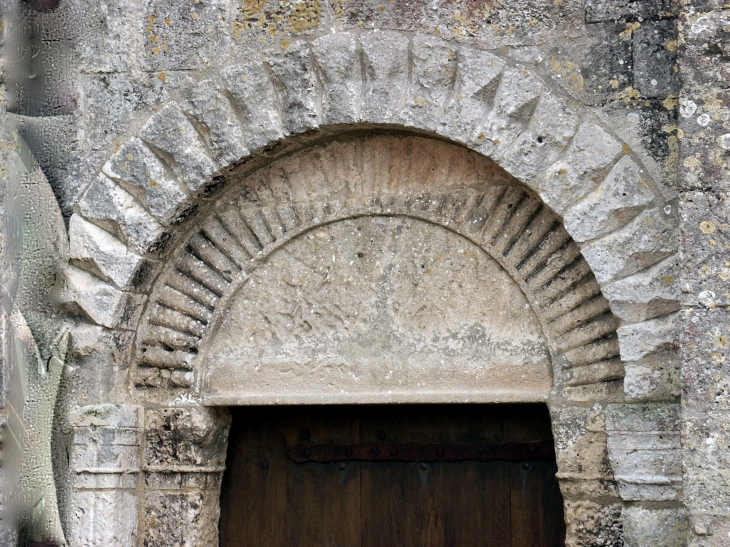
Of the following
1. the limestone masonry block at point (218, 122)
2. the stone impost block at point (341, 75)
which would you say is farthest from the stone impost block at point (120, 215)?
the stone impost block at point (341, 75)

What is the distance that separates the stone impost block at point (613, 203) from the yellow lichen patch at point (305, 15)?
96 centimetres

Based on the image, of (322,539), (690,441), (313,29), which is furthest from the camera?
(322,539)

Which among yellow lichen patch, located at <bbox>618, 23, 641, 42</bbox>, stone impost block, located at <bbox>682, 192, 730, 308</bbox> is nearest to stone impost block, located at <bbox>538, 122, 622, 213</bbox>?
yellow lichen patch, located at <bbox>618, 23, 641, 42</bbox>

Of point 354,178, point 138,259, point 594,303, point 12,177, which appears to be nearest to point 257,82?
point 354,178

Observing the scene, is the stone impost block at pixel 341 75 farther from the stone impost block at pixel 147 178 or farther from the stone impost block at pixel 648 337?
the stone impost block at pixel 648 337

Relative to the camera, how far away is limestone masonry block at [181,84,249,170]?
2752 millimetres

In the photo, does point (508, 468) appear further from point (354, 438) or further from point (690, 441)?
point (690, 441)

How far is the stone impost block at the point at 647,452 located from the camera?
2.36m

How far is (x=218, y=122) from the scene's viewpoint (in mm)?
2760

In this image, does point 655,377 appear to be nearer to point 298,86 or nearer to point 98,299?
point 298,86

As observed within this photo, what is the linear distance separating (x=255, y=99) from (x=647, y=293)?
1.25 m

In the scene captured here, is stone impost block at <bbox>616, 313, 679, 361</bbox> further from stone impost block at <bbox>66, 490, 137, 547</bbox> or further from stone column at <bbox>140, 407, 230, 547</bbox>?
stone impost block at <bbox>66, 490, 137, 547</bbox>

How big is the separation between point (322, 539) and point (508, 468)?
64 cm

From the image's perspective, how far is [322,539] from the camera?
2.95 meters
